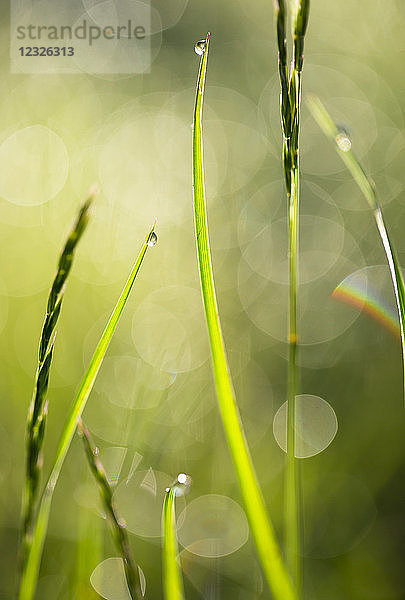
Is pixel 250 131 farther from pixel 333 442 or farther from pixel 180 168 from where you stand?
pixel 333 442

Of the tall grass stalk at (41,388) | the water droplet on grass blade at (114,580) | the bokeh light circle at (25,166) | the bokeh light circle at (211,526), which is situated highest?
the bokeh light circle at (25,166)

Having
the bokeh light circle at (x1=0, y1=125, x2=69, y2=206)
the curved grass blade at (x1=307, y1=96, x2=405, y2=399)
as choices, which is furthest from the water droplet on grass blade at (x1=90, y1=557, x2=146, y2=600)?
the bokeh light circle at (x1=0, y1=125, x2=69, y2=206)

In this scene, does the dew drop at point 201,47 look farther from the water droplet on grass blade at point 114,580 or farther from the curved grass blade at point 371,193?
the water droplet on grass blade at point 114,580

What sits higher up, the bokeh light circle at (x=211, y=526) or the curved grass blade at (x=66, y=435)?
the curved grass blade at (x=66, y=435)

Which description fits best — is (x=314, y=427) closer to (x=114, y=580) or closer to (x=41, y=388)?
(x=114, y=580)

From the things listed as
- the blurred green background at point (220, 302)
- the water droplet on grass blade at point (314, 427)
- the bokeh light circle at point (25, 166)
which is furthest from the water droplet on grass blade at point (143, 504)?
the bokeh light circle at point (25, 166)
